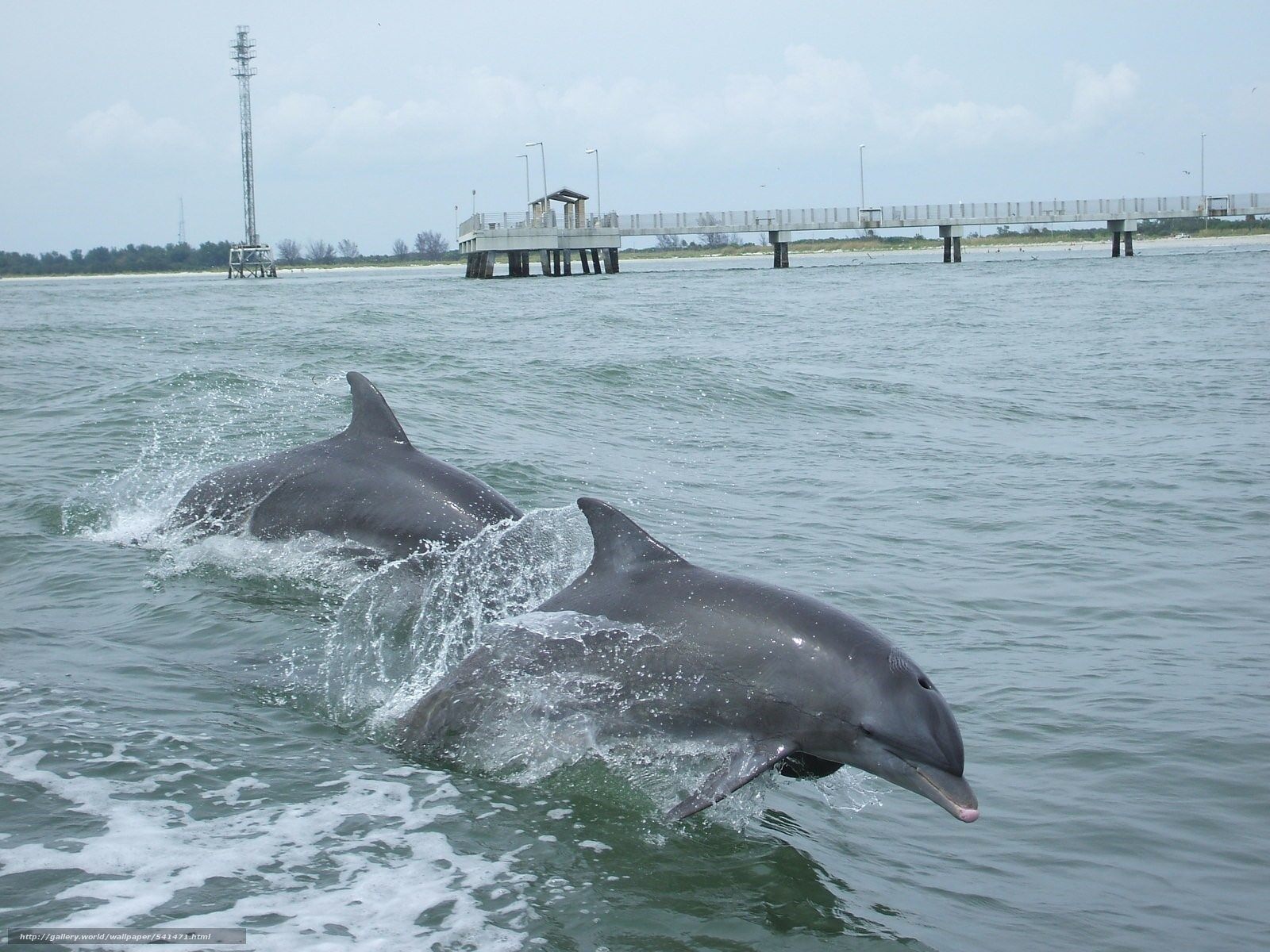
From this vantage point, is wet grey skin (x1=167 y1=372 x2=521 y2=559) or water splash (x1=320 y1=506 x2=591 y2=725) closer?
water splash (x1=320 y1=506 x2=591 y2=725)

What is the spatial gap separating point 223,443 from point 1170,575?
34.4 feet

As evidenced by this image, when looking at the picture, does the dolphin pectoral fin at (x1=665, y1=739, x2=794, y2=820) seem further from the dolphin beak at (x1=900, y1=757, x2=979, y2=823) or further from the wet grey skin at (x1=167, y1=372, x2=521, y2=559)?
the wet grey skin at (x1=167, y1=372, x2=521, y2=559)

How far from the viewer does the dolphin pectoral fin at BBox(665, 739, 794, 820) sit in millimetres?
5051

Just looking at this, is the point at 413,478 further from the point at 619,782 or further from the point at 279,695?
the point at 619,782

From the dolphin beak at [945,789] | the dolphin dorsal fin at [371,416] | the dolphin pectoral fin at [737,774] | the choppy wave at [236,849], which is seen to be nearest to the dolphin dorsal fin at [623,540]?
the dolphin pectoral fin at [737,774]

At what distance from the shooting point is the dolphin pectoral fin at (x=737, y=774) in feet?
16.6

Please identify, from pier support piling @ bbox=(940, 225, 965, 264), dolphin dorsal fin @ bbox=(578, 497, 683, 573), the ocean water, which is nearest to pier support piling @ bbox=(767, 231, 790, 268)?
pier support piling @ bbox=(940, 225, 965, 264)

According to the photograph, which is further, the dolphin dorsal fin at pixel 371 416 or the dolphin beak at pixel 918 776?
the dolphin dorsal fin at pixel 371 416

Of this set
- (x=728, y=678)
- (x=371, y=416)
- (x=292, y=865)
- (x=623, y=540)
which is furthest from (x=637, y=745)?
(x=371, y=416)

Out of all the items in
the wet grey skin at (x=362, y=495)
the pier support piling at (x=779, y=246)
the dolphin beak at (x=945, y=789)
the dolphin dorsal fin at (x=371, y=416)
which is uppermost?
the pier support piling at (x=779, y=246)

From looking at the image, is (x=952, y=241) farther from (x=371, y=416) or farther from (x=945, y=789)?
(x=945, y=789)

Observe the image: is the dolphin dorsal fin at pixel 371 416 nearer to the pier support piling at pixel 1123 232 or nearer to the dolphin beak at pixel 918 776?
the dolphin beak at pixel 918 776

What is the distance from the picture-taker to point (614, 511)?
620 cm

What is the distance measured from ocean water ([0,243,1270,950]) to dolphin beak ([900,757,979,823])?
1.49ft
